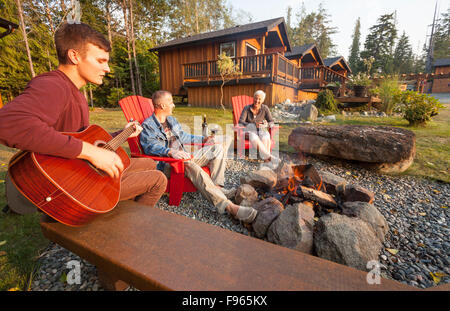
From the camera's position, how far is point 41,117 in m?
0.91

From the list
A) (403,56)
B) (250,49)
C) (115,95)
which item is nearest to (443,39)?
(403,56)

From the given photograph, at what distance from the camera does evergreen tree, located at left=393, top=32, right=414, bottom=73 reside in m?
33.7

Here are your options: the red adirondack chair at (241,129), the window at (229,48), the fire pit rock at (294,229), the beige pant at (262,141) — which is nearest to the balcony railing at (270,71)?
the window at (229,48)

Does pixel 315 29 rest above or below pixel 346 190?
above

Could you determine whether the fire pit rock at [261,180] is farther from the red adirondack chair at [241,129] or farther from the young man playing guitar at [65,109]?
the young man playing guitar at [65,109]

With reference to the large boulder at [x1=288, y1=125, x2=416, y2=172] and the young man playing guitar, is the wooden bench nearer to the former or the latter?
the young man playing guitar

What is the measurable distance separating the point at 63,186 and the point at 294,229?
1.47 meters

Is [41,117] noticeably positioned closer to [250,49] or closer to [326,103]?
[326,103]

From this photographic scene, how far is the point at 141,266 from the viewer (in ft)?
2.61

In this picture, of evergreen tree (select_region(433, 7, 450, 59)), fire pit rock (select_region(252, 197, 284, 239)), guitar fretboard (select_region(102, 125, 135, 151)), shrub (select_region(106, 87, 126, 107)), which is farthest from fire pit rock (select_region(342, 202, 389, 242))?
evergreen tree (select_region(433, 7, 450, 59))

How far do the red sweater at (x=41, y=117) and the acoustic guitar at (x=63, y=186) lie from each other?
72 millimetres

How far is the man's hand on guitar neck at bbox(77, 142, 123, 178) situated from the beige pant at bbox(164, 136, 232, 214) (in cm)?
111

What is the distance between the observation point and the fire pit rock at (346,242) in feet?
4.61
